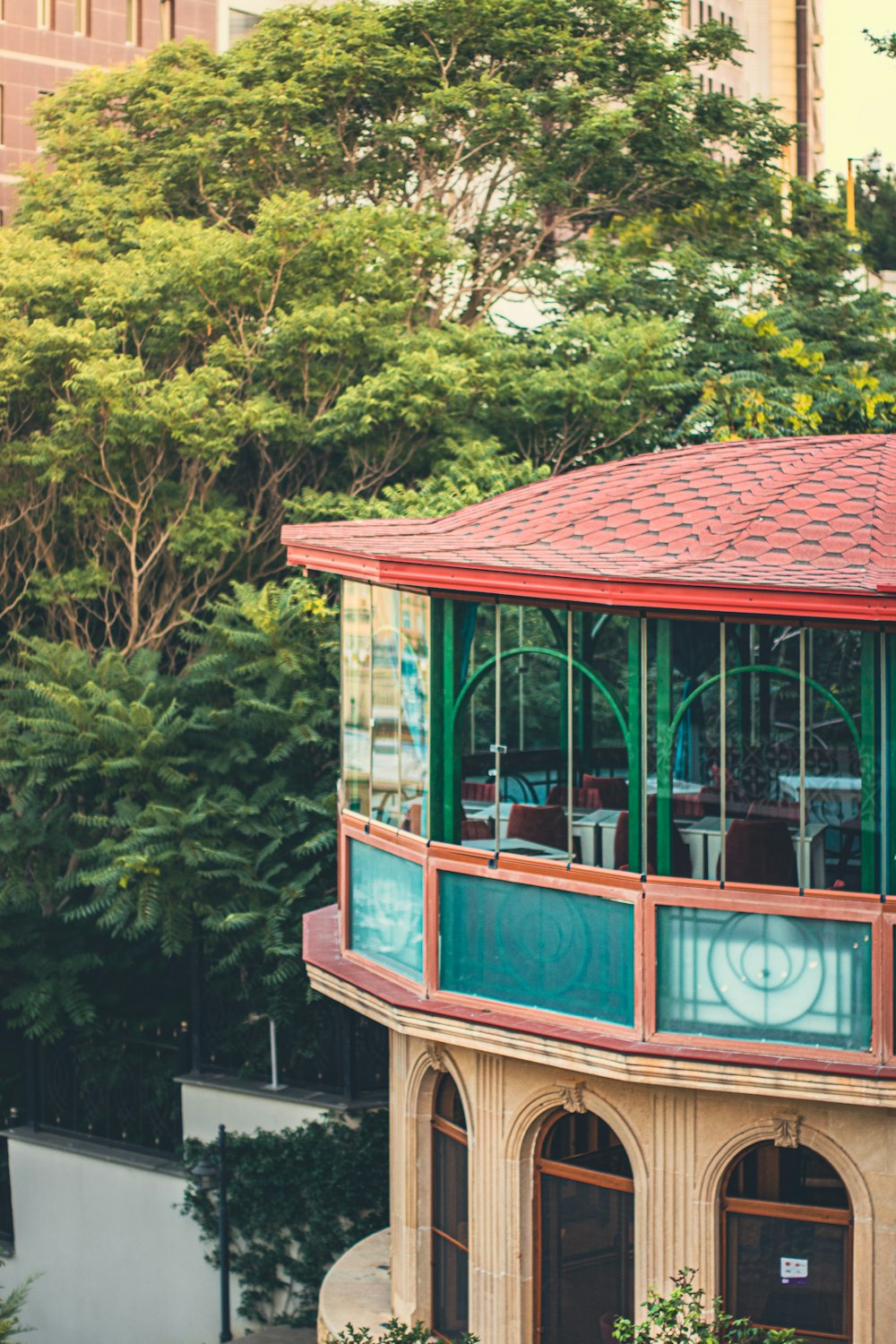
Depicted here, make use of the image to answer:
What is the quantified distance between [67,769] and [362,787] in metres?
7.35

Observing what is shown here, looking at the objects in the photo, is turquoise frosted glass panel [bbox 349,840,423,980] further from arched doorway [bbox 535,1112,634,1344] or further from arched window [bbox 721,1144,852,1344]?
arched window [bbox 721,1144,852,1344]

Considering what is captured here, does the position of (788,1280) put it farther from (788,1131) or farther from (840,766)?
(840,766)

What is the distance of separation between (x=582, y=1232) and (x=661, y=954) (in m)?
2.48

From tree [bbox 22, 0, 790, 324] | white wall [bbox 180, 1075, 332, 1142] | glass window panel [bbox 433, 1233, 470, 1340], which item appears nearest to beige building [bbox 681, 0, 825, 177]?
tree [bbox 22, 0, 790, 324]

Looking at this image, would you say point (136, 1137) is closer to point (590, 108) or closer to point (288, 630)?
point (288, 630)

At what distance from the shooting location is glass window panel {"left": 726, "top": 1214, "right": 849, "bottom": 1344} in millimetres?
13273

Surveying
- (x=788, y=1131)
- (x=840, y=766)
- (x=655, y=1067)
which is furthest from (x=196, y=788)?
(x=788, y=1131)

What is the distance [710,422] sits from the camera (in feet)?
79.4

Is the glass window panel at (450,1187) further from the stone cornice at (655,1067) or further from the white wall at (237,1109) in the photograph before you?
the white wall at (237,1109)

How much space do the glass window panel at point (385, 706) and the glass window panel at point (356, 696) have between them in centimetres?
12

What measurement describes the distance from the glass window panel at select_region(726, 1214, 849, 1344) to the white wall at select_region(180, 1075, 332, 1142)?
29.3 ft

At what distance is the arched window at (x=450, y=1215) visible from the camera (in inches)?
596

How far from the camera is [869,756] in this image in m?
12.5

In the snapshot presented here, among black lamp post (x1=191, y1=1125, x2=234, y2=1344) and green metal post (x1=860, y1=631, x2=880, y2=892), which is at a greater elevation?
green metal post (x1=860, y1=631, x2=880, y2=892)
